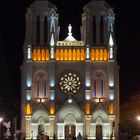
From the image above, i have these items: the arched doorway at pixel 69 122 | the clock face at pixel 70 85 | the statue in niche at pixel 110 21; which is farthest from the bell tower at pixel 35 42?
the statue in niche at pixel 110 21

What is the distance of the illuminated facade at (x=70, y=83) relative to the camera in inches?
3684

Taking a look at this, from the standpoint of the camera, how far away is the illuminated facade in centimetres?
9356

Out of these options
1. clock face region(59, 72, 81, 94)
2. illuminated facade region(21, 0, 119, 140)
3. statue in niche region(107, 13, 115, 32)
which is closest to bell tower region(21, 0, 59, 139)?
illuminated facade region(21, 0, 119, 140)

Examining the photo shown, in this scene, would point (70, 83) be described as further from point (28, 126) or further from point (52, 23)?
point (52, 23)

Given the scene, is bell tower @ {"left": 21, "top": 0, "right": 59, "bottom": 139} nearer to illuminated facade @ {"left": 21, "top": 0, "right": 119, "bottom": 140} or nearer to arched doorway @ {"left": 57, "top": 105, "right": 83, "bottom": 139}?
illuminated facade @ {"left": 21, "top": 0, "right": 119, "bottom": 140}

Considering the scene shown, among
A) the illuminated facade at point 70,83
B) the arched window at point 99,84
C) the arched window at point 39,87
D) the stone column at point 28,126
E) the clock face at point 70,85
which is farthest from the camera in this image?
the clock face at point 70,85

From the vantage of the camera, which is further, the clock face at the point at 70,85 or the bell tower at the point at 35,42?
the clock face at the point at 70,85

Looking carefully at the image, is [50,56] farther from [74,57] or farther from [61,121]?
[61,121]

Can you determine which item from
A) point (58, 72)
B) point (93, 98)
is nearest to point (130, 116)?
point (93, 98)

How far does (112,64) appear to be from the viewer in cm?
9375

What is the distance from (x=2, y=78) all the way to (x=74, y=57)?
73.8ft

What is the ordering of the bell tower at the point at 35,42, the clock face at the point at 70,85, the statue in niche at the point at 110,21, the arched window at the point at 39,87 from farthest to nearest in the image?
1. the statue in niche at the point at 110,21
2. the clock face at the point at 70,85
3. the arched window at the point at 39,87
4. the bell tower at the point at 35,42

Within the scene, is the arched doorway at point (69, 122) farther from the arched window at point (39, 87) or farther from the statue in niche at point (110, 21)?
the statue in niche at point (110, 21)

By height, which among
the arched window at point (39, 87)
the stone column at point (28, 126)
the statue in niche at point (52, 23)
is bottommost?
the stone column at point (28, 126)
